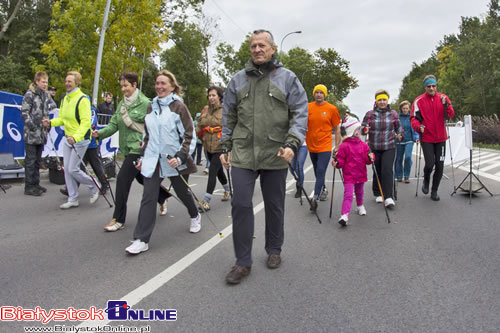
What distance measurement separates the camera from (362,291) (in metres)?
3.24

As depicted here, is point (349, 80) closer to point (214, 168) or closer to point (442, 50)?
point (442, 50)

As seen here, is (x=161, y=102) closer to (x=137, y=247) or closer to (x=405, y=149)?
(x=137, y=247)

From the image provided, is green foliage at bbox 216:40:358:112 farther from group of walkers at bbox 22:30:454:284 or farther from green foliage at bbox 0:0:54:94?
group of walkers at bbox 22:30:454:284

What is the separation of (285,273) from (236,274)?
1.61 ft

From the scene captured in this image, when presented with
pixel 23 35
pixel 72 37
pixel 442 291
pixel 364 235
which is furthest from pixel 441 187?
pixel 23 35

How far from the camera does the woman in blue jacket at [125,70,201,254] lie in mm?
4289

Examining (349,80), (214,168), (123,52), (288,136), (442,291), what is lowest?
(442,291)

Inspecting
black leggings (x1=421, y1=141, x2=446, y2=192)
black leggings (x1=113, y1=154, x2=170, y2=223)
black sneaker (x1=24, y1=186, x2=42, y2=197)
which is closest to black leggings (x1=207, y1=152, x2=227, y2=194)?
black leggings (x1=113, y1=154, x2=170, y2=223)

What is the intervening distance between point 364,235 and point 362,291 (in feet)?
5.87

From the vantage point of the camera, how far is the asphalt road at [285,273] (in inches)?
110

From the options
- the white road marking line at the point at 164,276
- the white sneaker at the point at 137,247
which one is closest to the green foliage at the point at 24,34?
the white sneaker at the point at 137,247

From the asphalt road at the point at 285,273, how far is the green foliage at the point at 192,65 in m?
34.4

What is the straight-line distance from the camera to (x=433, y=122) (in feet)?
23.4

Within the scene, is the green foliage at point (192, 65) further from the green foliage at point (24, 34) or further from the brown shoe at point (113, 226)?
the brown shoe at point (113, 226)
